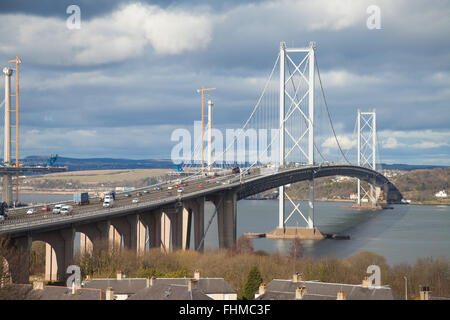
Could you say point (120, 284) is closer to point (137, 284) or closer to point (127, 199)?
point (137, 284)

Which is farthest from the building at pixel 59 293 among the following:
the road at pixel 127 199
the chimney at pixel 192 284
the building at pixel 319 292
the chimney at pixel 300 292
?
the chimney at pixel 300 292

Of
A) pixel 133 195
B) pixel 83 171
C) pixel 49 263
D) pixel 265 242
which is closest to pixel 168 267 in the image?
pixel 49 263

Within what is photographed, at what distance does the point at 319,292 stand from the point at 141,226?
14647 mm

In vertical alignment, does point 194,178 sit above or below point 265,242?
above

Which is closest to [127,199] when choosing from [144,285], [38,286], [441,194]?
[144,285]

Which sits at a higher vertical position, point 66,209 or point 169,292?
point 66,209

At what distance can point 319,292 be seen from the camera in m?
19.2

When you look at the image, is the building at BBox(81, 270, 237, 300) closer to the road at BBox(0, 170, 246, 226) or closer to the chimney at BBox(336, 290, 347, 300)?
the road at BBox(0, 170, 246, 226)

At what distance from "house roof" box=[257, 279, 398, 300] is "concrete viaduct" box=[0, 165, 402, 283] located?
713 centimetres

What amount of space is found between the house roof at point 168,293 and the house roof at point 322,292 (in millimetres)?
1710

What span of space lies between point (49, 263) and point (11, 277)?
4.82 metres

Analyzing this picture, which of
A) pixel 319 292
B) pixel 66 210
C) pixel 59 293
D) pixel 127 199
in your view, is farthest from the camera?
pixel 127 199

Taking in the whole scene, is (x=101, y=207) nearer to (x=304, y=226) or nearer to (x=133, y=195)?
(x=133, y=195)
